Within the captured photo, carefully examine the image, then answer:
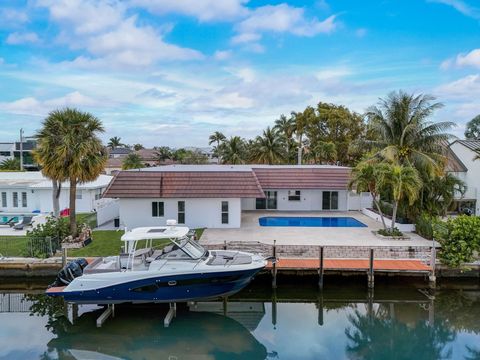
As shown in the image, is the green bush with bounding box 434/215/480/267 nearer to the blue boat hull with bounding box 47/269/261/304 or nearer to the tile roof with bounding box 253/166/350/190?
the blue boat hull with bounding box 47/269/261/304

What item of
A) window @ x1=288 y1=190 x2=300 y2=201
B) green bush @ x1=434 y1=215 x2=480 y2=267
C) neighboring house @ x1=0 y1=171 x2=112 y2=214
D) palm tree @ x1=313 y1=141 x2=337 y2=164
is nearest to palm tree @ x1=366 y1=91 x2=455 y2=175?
green bush @ x1=434 y1=215 x2=480 y2=267

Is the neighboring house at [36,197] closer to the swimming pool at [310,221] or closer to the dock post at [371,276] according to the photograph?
the swimming pool at [310,221]

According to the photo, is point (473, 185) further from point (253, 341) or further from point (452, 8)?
point (253, 341)

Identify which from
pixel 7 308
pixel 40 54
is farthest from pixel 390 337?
pixel 40 54

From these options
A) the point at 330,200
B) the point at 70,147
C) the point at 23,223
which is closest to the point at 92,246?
the point at 70,147

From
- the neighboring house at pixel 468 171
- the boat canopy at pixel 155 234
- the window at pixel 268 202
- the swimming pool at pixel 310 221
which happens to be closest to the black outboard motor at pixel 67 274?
the boat canopy at pixel 155 234
